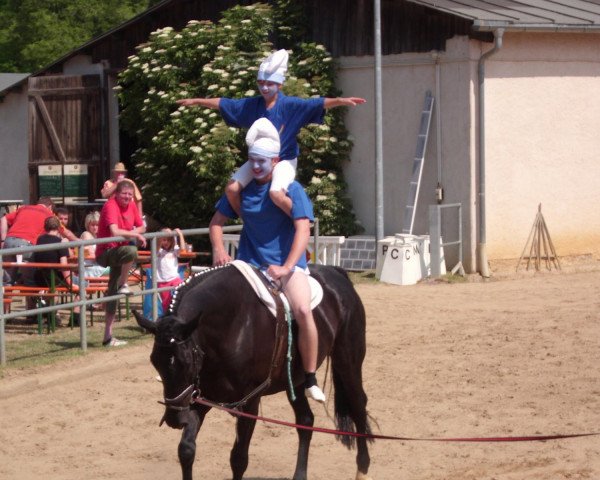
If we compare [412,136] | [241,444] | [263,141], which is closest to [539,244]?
[412,136]

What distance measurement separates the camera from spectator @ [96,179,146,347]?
12.1 m

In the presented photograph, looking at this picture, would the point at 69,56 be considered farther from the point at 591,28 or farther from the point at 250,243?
the point at 250,243

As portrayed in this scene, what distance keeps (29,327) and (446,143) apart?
6.89 m

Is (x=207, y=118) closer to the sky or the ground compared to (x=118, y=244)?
closer to the sky

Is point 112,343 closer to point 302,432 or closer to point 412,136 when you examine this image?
point 302,432

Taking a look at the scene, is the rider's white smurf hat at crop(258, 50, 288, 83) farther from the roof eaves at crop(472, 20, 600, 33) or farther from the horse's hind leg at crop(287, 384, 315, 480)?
the roof eaves at crop(472, 20, 600, 33)

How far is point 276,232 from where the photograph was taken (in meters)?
7.54

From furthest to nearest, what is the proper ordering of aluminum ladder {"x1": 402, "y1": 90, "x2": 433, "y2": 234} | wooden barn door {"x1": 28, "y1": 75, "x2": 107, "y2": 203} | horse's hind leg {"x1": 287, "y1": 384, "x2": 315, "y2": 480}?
wooden barn door {"x1": 28, "y1": 75, "x2": 107, "y2": 203} < aluminum ladder {"x1": 402, "y1": 90, "x2": 433, "y2": 234} < horse's hind leg {"x1": 287, "y1": 384, "x2": 315, "y2": 480}

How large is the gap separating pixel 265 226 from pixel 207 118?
38.1 ft

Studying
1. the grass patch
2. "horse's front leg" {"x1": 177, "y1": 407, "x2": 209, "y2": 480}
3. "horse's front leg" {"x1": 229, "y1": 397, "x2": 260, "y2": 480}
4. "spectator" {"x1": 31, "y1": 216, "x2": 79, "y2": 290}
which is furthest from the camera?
"spectator" {"x1": 31, "y1": 216, "x2": 79, "y2": 290}

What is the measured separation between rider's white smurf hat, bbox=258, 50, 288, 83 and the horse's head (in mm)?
2297

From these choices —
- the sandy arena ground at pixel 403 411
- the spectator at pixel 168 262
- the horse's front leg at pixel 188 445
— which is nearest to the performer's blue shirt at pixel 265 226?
the horse's front leg at pixel 188 445

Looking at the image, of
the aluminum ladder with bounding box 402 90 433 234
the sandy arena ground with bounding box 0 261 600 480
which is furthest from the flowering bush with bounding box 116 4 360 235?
the sandy arena ground with bounding box 0 261 600 480

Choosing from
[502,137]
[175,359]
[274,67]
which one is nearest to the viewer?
[175,359]
